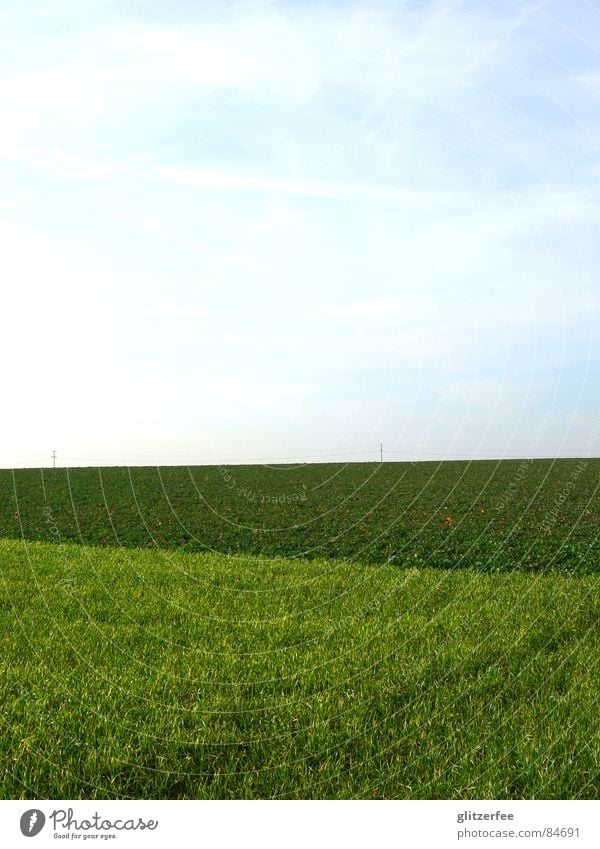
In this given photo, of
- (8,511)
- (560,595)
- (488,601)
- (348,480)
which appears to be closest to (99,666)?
(488,601)

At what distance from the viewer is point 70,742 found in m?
6.59

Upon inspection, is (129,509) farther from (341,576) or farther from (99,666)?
(99,666)

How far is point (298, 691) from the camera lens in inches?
309

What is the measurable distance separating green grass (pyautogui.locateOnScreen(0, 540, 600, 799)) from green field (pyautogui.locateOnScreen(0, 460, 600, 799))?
25mm

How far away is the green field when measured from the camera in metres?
6.09

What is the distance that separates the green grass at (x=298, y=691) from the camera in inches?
238
